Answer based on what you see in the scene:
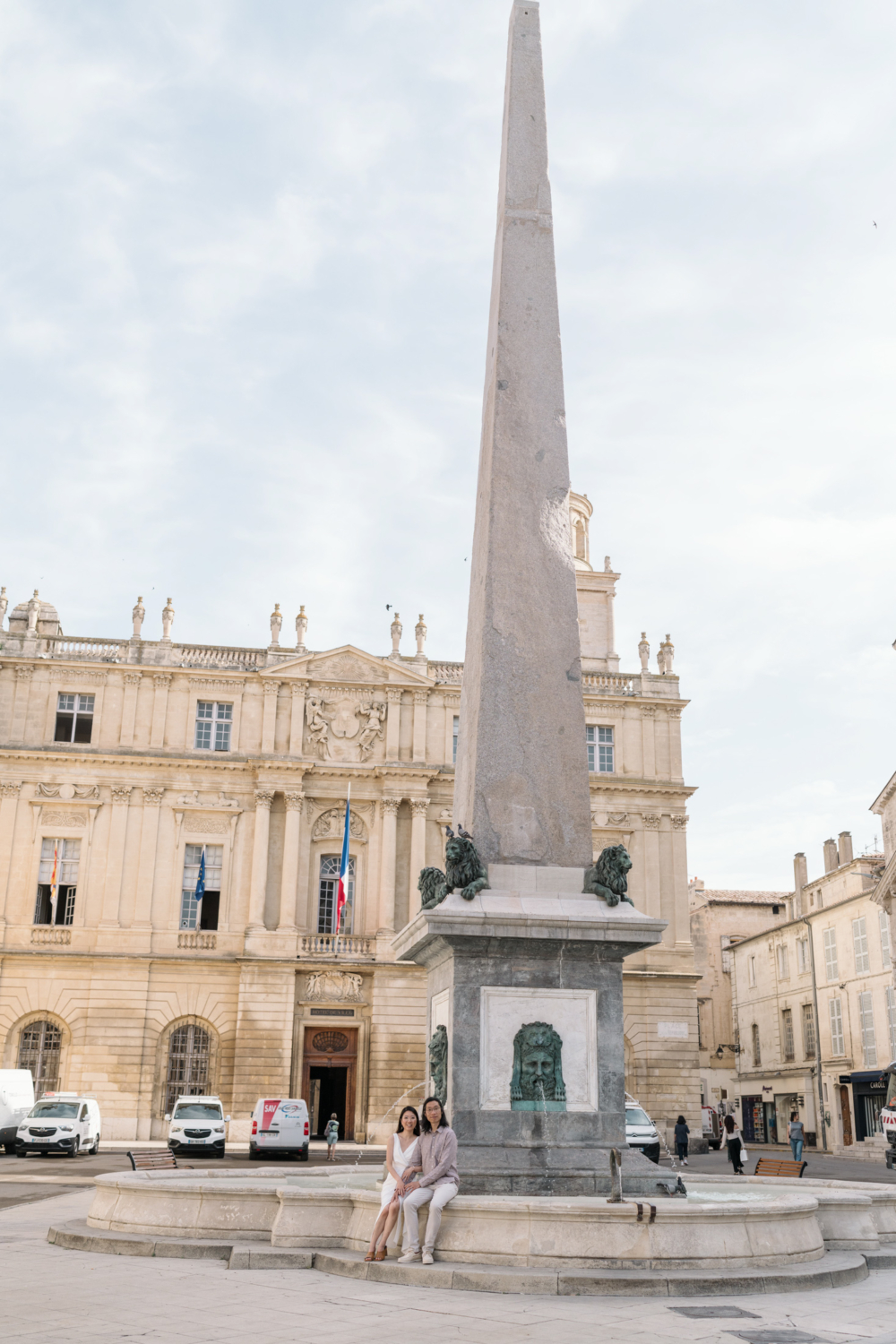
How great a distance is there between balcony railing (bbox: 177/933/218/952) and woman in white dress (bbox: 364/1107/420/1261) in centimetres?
2558

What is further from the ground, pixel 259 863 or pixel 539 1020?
pixel 259 863

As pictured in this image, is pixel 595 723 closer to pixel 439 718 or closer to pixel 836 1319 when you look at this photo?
pixel 439 718

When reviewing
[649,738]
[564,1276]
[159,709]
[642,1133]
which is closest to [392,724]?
[159,709]

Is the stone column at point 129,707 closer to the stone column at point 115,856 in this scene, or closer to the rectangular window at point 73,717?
the rectangular window at point 73,717

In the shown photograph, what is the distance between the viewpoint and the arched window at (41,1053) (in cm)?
3152

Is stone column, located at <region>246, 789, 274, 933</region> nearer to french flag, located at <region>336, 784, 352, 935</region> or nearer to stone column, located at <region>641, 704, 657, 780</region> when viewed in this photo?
french flag, located at <region>336, 784, 352, 935</region>

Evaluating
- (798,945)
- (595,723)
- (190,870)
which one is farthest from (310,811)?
(798,945)

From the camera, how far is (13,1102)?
80.8 feet

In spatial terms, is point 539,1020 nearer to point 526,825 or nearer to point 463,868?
point 463,868

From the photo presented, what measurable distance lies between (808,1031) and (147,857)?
70.5ft

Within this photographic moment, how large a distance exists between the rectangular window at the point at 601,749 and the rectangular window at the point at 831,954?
361 inches

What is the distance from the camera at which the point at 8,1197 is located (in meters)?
A: 14.4

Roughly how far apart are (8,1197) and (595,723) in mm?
23519

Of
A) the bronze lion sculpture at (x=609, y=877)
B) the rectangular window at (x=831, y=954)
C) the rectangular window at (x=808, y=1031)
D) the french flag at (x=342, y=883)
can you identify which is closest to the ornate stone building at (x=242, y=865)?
the french flag at (x=342, y=883)
